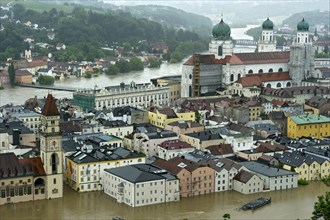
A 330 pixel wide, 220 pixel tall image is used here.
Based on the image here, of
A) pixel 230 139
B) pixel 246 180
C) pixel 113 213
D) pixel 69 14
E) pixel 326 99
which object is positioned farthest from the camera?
pixel 69 14

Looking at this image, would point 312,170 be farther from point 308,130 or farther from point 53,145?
point 53,145

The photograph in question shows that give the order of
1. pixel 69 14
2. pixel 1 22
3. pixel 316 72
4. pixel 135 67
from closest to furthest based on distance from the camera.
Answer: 1. pixel 316 72
2. pixel 135 67
3. pixel 1 22
4. pixel 69 14

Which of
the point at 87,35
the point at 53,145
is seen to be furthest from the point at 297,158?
the point at 87,35

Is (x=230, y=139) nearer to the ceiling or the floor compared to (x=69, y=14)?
nearer to the floor

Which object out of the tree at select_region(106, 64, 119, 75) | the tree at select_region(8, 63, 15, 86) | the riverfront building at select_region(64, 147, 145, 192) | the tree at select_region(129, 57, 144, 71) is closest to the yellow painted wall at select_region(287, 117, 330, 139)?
the riverfront building at select_region(64, 147, 145, 192)

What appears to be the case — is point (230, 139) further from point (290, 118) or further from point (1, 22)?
point (1, 22)

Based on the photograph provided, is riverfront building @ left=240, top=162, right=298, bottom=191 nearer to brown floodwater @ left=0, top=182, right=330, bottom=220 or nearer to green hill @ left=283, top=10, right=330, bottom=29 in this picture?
brown floodwater @ left=0, top=182, right=330, bottom=220

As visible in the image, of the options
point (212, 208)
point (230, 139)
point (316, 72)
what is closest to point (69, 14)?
point (316, 72)
